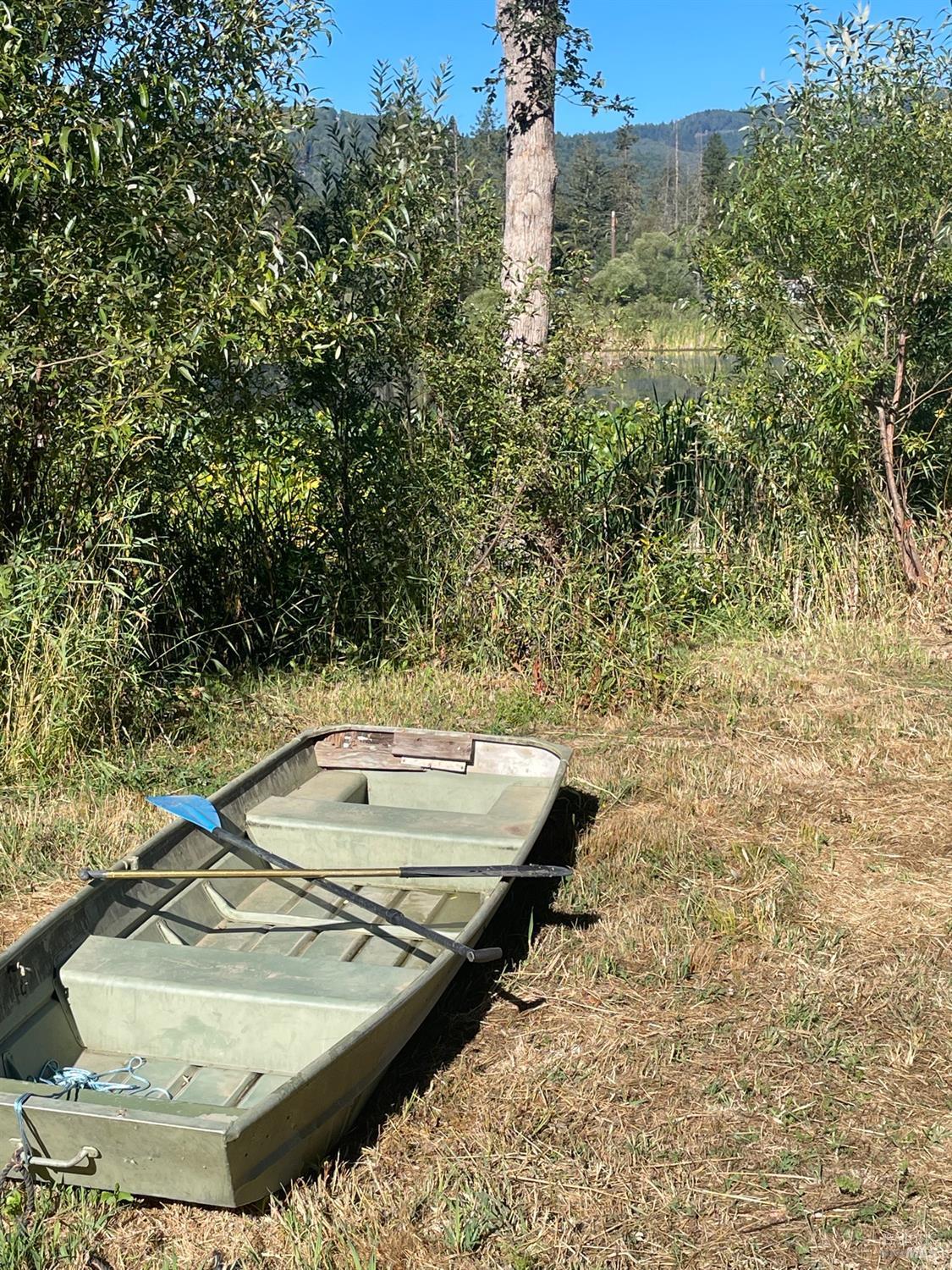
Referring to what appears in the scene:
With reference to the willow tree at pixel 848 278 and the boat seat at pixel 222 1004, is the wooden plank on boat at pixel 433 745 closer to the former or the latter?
the boat seat at pixel 222 1004

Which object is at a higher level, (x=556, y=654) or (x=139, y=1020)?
(x=556, y=654)

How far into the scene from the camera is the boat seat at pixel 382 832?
4500 mm

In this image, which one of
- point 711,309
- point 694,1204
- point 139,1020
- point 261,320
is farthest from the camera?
point 711,309

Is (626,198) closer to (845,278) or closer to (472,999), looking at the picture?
(845,278)

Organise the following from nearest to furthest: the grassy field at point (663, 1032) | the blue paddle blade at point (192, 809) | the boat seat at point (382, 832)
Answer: the grassy field at point (663, 1032) < the blue paddle blade at point (192, 809) < the boat seat at point (382, 832)

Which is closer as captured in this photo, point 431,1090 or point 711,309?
point 431,1090

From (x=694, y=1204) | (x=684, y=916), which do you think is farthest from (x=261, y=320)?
(x=694, y=1204)

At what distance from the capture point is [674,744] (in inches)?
249

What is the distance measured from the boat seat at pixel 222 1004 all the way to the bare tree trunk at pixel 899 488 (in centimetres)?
566

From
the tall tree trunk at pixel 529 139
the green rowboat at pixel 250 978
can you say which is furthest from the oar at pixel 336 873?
the tall tree trunk at pixel 529 139

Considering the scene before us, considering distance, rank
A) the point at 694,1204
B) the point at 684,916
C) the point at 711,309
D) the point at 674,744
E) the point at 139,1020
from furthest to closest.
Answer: the point at 711,309 < the point at 674,744 < the point at 684,916 < the point at 139,1020 < the point at 694,1204

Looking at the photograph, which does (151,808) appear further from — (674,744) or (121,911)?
(674,744)

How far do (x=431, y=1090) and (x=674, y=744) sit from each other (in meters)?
3.07

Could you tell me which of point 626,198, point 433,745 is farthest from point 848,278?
point 626,198
